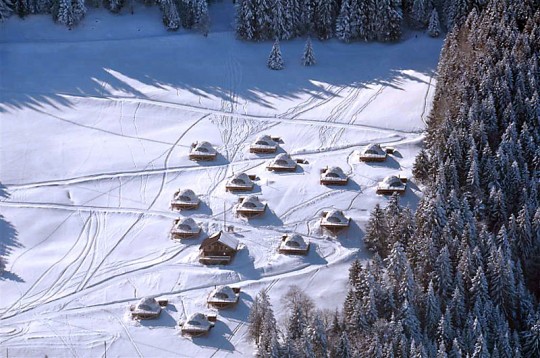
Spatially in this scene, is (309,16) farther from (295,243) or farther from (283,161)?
(295,243)

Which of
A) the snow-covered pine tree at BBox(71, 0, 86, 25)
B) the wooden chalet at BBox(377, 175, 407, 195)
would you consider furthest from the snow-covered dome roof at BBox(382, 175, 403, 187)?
the snow-covered pine tree at BBox(71, 0, 86, 25)

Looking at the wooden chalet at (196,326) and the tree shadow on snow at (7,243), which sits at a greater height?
the tree shadow on snow at (7,243)

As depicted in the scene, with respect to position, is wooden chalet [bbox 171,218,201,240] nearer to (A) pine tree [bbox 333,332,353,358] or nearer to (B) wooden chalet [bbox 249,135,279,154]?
(B) wooden chalet [bbox 249,135,279,154]

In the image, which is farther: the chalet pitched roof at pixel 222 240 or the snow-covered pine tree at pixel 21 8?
the snow-covered pine tree at pixel 21 8

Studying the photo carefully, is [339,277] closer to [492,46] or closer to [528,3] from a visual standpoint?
[492,46]

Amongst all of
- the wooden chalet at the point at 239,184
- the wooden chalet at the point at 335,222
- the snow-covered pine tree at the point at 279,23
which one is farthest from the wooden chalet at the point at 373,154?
the snow-covered pine tree at the point at 279,23

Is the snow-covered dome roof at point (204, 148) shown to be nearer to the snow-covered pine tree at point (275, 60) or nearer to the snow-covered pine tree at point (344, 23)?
the snow-covered pine tree at point (275, 60)

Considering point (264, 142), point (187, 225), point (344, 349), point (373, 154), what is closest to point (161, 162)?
point (264, 142)

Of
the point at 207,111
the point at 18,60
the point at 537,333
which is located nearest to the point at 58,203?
the point at 207,111

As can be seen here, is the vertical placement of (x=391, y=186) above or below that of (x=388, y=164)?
below
